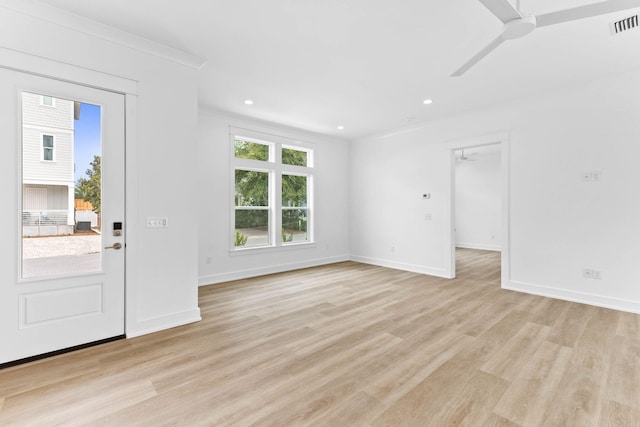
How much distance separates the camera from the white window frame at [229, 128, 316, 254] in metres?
5.26

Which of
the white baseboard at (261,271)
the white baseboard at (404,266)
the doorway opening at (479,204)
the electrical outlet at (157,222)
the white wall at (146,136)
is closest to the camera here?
the white wall at (146,136)

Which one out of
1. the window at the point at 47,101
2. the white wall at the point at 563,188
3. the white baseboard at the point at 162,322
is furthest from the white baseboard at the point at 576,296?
the window at the point at 47,101

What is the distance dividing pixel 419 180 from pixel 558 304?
117 inches

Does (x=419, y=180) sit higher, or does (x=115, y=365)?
(x=419, y=180)

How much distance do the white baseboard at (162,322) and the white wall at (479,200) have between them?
26.9 ft

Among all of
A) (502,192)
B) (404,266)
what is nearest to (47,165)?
(404,266)

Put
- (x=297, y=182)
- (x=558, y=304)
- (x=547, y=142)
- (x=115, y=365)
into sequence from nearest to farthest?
1. (x=115, y=365)
2. (x=558, y=304)
3. (x=547, y=142)
4. (x=297, y=182)

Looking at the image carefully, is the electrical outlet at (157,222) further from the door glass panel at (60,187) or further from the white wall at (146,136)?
the door glass panel at (60,187)

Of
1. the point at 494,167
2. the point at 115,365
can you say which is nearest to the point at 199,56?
the point at 115,365

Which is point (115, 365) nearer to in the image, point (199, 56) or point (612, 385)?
point (199, 56)

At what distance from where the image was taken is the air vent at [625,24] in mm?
2551

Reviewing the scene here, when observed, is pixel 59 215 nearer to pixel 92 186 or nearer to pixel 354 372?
pixel 92 186

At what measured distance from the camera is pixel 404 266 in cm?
604

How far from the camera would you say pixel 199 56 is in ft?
10.5
